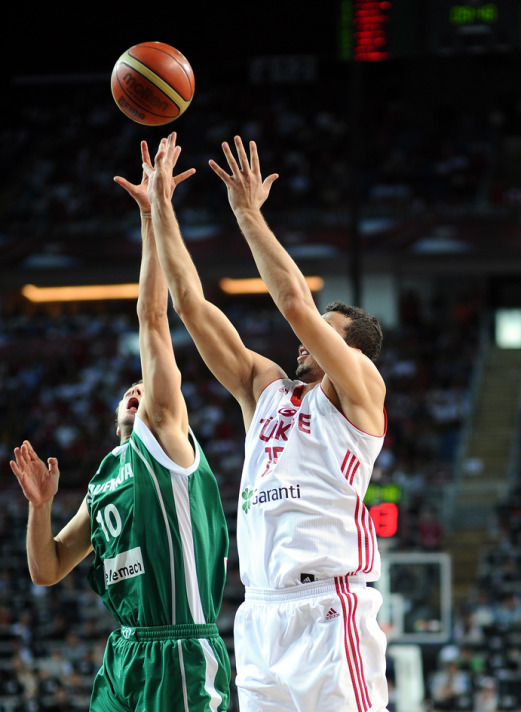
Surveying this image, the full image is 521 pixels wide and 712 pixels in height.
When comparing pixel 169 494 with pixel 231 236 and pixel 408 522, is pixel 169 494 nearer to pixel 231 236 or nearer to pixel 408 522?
pixel 408 522

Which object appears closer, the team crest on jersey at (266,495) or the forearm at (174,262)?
the team crest on jersey at (266,495)

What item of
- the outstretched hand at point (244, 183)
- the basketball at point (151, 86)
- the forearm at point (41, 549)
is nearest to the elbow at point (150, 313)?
the outstretched hand at point (244, 183)

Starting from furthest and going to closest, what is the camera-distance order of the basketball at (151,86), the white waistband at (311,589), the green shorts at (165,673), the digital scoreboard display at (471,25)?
the digital scoreboard display at (471,25)
the basketball at (151,86)
the green shorts at (165,673)
the white waistband at (311,589)

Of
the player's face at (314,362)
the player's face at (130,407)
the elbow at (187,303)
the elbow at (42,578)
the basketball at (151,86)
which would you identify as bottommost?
the elbow at (42,578)

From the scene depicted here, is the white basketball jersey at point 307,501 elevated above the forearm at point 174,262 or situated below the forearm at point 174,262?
below

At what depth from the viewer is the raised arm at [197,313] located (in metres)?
4.38

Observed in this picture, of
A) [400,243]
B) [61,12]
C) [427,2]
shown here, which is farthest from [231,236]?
[427,2]

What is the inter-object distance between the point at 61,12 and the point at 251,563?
21.8 m

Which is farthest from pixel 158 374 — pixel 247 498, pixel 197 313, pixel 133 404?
pixel 247 498

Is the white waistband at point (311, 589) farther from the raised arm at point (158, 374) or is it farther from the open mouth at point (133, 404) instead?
the open mouth at point (133, 404)

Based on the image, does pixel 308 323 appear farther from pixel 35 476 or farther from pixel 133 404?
pixel 35 476

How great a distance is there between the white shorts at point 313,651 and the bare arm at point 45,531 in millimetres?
998

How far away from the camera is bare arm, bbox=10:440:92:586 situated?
4672 mm

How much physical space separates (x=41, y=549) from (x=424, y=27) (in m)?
9.24
